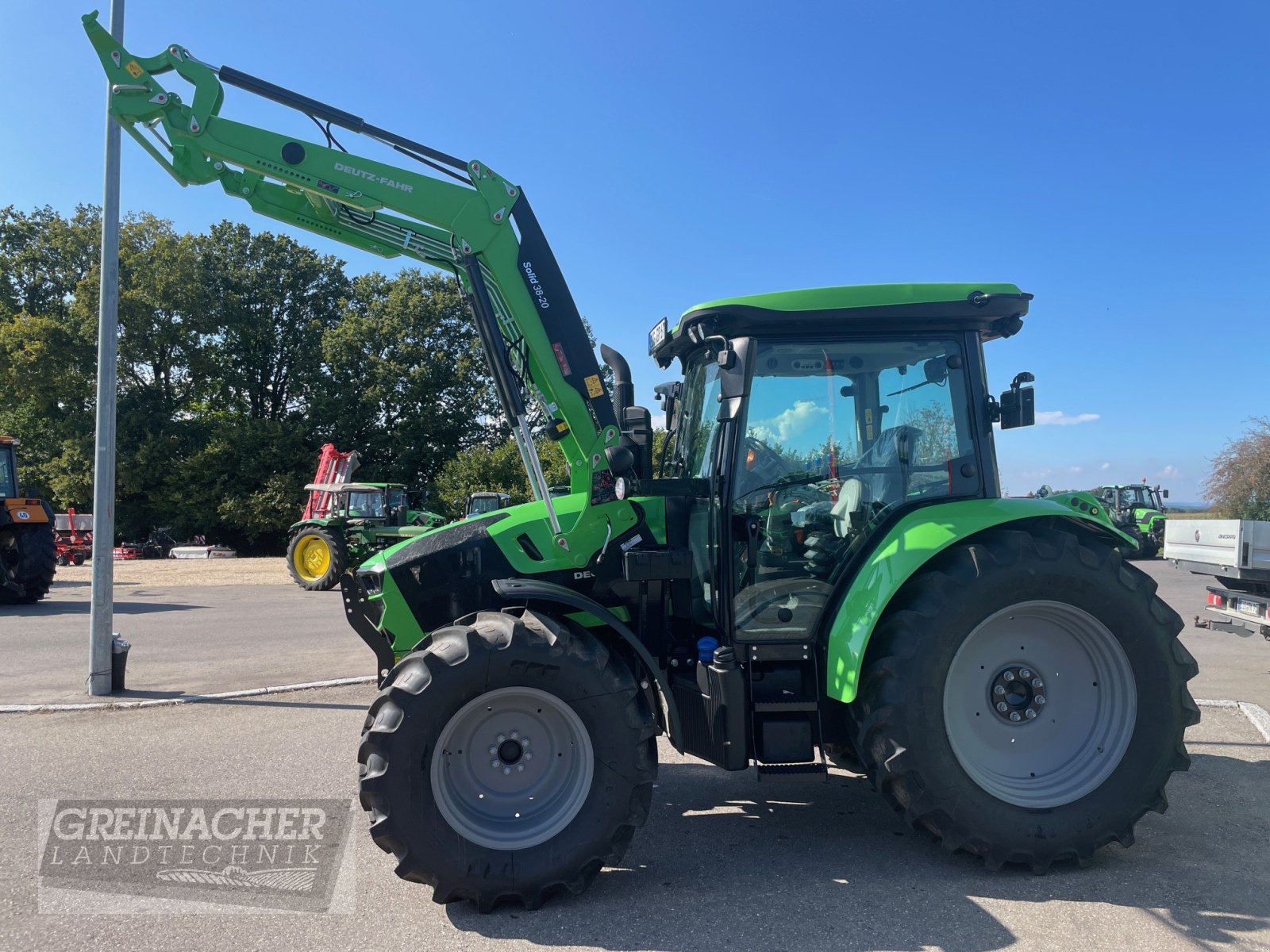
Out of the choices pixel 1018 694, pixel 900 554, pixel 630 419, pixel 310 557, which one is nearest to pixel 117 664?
pixel 630 419

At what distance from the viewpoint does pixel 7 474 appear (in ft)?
48.4

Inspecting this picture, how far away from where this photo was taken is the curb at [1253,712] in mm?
6020

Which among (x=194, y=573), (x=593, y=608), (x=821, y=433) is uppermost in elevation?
(x=821, y=433)

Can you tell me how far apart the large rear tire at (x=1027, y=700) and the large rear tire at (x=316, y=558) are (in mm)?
15810

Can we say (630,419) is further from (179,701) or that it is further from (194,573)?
(194,573)

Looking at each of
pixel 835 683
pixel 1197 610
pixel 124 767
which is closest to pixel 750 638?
pixel 835 683

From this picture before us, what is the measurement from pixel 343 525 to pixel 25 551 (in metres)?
6.23

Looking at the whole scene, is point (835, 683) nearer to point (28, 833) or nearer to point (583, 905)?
point (583, 905)

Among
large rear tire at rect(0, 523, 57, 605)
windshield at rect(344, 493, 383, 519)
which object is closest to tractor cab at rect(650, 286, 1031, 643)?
large rear tire at rect(0, 523, 57, 605)

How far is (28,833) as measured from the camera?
13.2 feet

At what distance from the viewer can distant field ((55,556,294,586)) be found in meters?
19.3

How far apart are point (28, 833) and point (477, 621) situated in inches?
102

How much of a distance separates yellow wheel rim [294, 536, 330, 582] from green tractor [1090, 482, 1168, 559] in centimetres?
2158

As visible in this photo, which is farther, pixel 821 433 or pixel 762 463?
pixel 821 433
